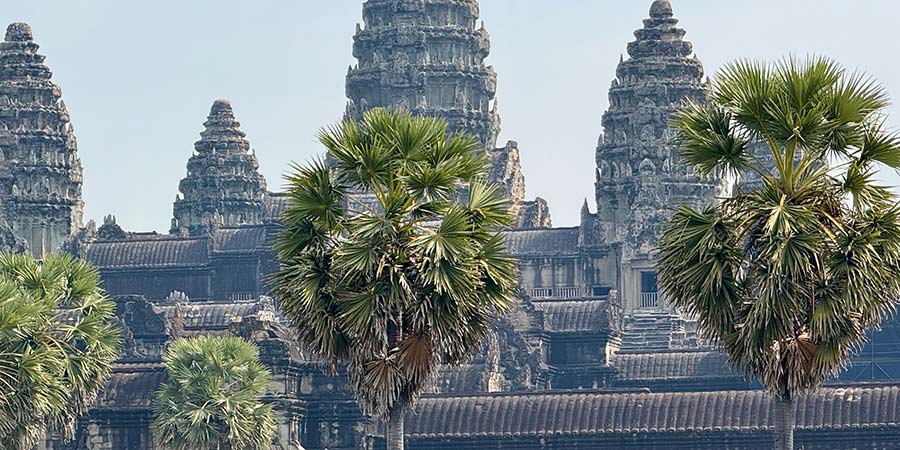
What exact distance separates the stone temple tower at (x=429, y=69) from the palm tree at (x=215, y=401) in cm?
7048

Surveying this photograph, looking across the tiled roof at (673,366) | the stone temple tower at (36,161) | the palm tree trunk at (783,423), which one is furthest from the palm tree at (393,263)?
the stone temple tower at (36,161)

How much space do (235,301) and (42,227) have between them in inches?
497

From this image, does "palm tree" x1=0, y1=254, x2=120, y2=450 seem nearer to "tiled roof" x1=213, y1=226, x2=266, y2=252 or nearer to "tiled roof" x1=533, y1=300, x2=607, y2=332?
"tiled roof" x1=533, y1=300, x2=607, y2=332

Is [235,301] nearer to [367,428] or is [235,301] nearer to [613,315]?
[613,315]

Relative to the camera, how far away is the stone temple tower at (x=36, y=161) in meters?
155

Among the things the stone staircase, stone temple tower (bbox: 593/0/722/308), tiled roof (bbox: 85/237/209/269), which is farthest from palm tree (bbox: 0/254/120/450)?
tiled roof (bbox: 85/237/209/269)

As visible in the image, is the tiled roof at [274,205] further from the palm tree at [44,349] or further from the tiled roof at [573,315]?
the palm tree at [44,349]

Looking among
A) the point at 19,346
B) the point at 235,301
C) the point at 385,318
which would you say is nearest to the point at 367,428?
the point at 19,346

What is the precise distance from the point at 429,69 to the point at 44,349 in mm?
95884

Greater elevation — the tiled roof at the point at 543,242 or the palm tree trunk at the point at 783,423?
the tiled roof at the point at 543,242

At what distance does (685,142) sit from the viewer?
54.2m

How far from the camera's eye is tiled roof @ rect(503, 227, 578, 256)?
499 feet

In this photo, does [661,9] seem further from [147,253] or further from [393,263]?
[393,263]

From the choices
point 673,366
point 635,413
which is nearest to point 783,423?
point 635,413
